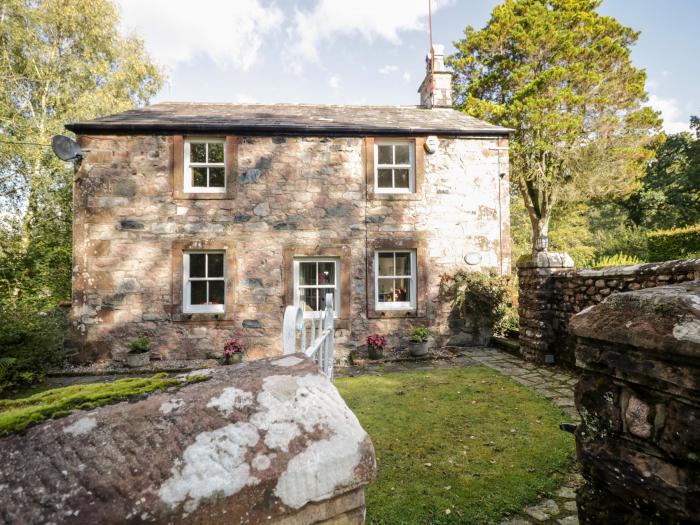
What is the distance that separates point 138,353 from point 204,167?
458cm

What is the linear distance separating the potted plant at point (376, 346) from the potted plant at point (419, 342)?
654mm

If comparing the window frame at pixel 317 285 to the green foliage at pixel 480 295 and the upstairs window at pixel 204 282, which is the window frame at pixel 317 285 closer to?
the upstairs window at pixel 204 282

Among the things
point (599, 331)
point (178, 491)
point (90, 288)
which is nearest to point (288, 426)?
point (178, 491)

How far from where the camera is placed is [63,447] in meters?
0.79

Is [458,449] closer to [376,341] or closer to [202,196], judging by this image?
[376,341]

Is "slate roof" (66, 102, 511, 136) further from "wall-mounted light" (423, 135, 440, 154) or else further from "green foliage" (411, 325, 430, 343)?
"green foliage" (411, 325, 430, 343)

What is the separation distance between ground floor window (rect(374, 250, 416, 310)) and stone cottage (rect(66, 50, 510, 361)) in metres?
0.04

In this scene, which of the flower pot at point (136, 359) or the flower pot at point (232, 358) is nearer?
the flower pot at point (136, 359)

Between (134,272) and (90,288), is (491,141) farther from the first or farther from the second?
(90,288)

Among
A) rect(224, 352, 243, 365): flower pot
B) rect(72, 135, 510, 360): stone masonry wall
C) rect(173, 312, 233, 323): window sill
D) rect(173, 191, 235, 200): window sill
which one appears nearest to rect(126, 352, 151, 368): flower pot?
rect(72, 135, 510, 360): stone masonry wall

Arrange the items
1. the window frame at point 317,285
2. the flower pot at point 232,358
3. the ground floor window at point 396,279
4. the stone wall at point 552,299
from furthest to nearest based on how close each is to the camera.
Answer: the ground floor window at point 396,279, the window frame at point 317,285, the flower pot at point 232,358, the stone wall at point 552,299

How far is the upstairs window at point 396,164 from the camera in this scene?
891 cm

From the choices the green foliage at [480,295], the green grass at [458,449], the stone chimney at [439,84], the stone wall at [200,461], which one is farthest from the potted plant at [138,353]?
the stone chimney at [439,84]

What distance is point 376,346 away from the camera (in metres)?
8.00
